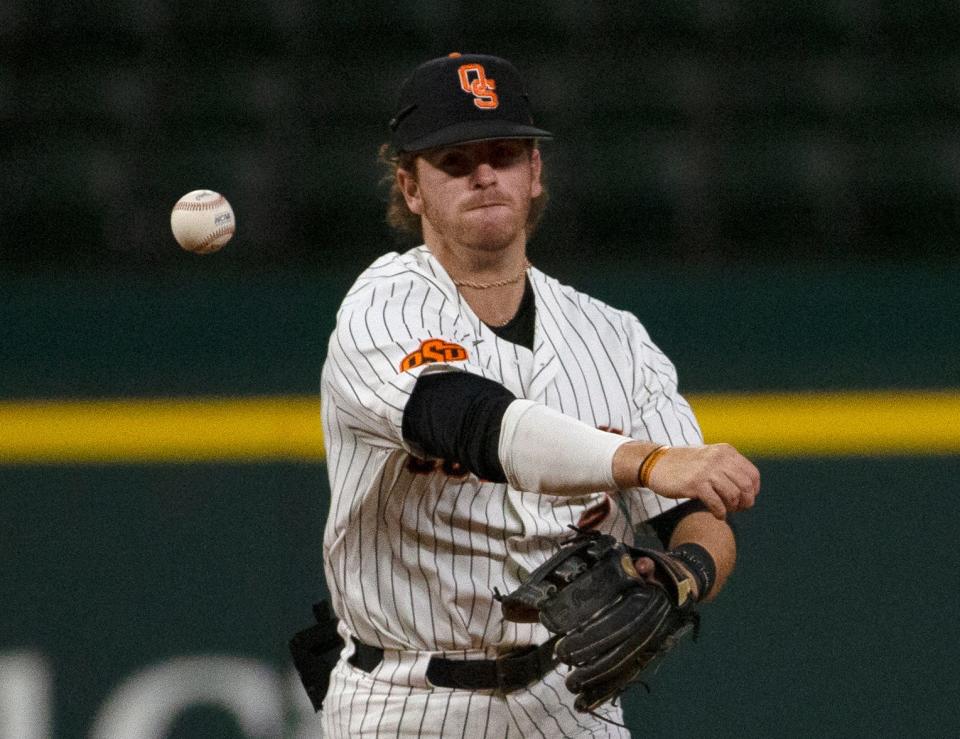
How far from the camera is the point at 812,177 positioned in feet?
17.5

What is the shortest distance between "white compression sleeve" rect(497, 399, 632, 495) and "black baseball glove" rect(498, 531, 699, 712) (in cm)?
15

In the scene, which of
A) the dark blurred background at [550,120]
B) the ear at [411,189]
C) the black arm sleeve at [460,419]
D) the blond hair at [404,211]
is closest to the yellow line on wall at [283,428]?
the dark blurred background at [550,120]

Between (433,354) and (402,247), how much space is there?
281 centimetres

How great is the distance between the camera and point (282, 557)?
4.17m

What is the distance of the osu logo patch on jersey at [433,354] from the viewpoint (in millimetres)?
2262

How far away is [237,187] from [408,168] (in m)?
2.58

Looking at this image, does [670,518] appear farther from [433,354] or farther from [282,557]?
[282,557]

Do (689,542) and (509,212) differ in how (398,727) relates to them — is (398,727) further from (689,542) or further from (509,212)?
(509,212)

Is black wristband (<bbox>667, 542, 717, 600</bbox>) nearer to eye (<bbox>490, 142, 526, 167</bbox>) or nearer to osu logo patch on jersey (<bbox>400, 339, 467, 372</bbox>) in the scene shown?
osu logo patch on jersey (<bbox>400, 339, 467, 372</bbox>)

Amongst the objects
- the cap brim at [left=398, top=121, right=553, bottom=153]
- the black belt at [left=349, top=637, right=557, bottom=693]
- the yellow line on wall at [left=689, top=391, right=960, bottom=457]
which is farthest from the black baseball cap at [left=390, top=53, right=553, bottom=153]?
the yellow line on wall at [left=689, top=391, right=960, bottom=457]

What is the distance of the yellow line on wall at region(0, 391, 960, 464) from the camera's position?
421 centimetres

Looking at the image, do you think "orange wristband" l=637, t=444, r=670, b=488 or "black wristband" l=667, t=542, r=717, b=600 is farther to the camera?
"black wristband" l=667, t=542, r=717, b=600

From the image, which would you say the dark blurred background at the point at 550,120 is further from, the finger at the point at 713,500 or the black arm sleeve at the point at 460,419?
the finger at the point at 713,500

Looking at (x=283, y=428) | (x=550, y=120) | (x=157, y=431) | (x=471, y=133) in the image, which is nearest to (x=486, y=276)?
(x=471, y=133)
